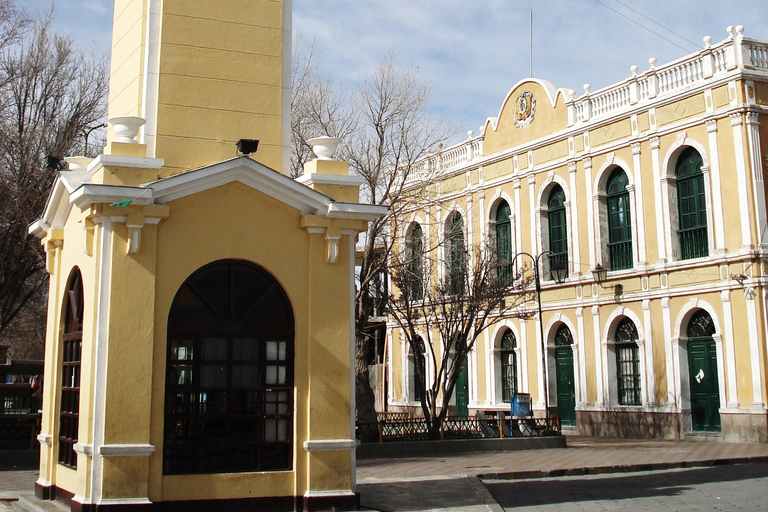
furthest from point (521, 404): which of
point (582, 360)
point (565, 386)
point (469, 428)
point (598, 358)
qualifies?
point (565, 386)

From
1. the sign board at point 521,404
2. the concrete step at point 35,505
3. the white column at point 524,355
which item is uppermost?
the white column at point 524,355

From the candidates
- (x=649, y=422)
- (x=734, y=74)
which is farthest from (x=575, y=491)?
(x=734, y=74)

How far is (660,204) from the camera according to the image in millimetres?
26844

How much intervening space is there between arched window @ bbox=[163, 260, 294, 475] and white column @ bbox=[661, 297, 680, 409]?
1764 centimetres

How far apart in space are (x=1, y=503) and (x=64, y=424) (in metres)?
1.90

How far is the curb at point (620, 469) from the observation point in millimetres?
16438

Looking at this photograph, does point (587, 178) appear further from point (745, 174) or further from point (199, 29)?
point (199, 29)

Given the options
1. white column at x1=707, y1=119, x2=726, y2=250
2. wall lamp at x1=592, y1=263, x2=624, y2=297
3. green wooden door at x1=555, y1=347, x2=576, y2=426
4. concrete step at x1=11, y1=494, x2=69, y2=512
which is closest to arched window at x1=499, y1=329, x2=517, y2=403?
green wooden door at x1=555, y1=347, x2=576, y2=426

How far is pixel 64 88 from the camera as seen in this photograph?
24.0m

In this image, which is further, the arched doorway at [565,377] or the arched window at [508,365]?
the arched window at [508,365]

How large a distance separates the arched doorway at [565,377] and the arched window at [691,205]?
5691 mm

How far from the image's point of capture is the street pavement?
12352 mm

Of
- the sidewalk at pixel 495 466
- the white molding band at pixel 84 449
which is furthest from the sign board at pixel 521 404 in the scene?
the white molding band at pixel 84 449

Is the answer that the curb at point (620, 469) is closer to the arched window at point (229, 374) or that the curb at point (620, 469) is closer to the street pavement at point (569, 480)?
the street pavement at point (569, 480)
